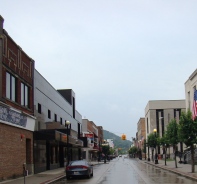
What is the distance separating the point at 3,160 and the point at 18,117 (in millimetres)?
4439

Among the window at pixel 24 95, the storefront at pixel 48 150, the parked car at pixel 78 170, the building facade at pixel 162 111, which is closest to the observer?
the parked car at pixel 78 170

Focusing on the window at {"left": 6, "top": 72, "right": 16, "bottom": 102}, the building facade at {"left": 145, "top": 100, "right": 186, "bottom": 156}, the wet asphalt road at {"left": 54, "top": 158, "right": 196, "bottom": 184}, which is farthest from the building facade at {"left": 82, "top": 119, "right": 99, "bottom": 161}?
the window at {"left": 6, "top": 72, "right": 16, "bottom": 102}

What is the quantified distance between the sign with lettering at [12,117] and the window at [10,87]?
128 centimetres

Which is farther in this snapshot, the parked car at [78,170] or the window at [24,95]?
the window at [24,95]

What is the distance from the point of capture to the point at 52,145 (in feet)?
147

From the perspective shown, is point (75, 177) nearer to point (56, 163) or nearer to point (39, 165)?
point (39, 165)

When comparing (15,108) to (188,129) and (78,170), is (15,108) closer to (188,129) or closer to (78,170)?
(78,170)

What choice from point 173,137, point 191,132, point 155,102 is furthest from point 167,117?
point 191,132

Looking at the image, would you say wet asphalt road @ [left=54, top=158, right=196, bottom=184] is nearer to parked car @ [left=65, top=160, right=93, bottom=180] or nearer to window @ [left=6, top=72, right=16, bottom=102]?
parked car @ [left=65, top=160, right=93, bottom=180]

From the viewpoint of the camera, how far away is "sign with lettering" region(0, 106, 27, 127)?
24.8 meters

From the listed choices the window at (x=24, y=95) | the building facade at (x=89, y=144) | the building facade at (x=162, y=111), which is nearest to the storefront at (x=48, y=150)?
the window at (x=24, y=95)

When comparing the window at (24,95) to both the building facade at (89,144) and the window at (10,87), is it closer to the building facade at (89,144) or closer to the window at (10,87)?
the window at (10,87)

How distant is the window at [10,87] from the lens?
90.1ft

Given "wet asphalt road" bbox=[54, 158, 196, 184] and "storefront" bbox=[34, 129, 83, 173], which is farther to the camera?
"storefront" bbox=[34, 129, 83, 173]
